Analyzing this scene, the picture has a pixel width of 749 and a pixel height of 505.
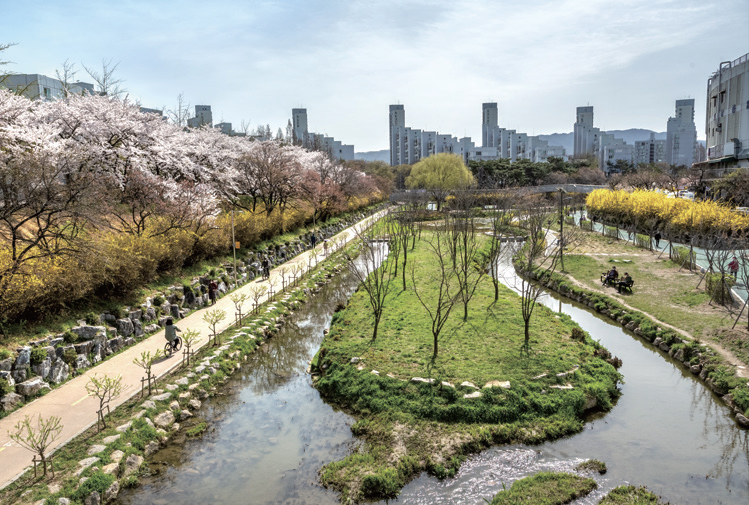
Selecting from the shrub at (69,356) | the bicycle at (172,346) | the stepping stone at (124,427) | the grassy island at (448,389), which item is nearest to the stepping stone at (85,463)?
the stepping stone at (124,427)

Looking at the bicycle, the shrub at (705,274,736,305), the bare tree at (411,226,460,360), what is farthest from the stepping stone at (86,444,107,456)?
the shrub at (705,274,736,305)

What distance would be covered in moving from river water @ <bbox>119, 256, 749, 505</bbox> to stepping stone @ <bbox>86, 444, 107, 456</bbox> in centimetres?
98

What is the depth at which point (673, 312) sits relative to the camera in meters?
17.8

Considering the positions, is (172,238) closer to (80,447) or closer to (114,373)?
(114,373)

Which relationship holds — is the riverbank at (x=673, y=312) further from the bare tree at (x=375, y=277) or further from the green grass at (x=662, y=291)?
the bare tree at (x=375, y=277)

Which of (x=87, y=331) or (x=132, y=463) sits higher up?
(x=87, y=331)

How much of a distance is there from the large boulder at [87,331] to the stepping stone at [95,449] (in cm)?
497

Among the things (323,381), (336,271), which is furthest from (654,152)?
(323,381)

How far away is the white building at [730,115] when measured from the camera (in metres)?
47.3

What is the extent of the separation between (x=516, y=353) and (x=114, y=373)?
10834mm

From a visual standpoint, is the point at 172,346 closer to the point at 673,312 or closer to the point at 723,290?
the point at 673,312

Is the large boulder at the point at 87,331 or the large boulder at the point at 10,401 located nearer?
the large boulder at the point at 10,401

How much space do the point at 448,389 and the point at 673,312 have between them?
11134 mm

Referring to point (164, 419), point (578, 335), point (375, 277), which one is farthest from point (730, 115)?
point (164, 419)
